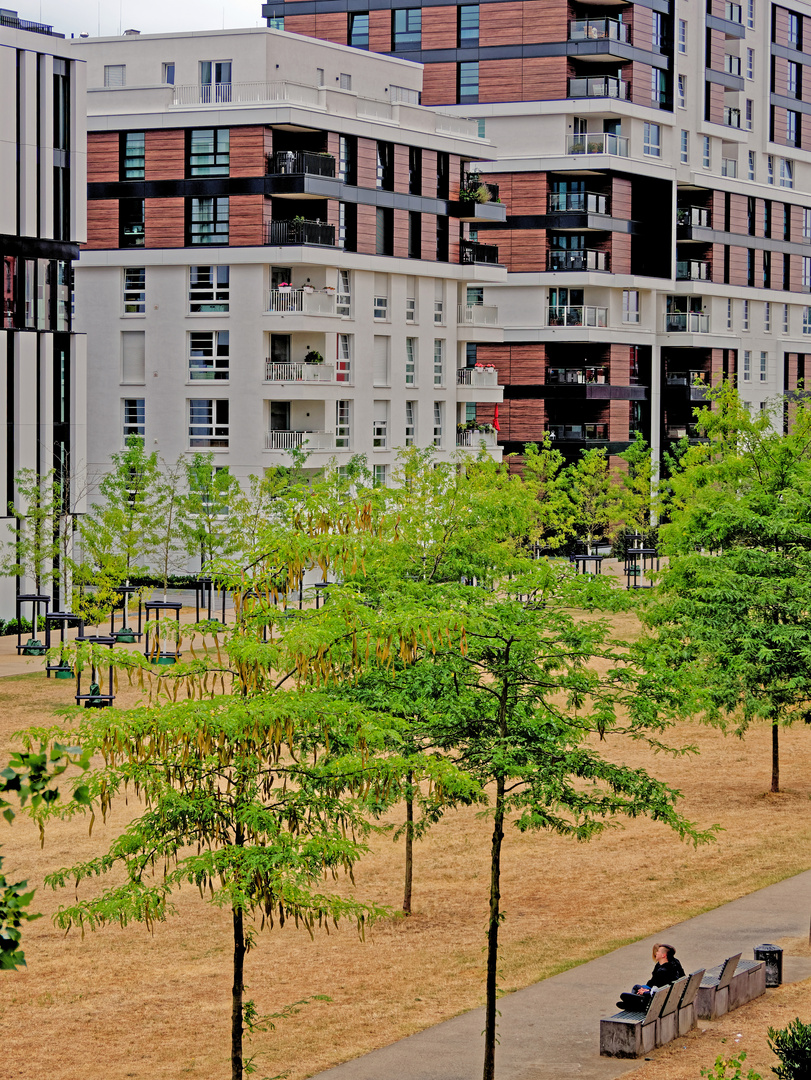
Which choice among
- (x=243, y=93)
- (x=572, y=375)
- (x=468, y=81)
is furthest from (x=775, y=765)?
(x=468, y=81)

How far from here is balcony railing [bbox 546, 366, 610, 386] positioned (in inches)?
3194

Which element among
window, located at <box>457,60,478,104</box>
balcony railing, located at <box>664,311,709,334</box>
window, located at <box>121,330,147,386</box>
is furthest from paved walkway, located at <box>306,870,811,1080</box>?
balcony railing, located at <box>664,311,709,334</box>

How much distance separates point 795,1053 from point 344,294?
54.0 meters

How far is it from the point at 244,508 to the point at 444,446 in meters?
19.2

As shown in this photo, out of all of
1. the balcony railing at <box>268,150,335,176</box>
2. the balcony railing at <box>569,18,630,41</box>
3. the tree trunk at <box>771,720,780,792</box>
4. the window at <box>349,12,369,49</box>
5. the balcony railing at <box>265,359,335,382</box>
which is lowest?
the tree trunk at <box>771,720,780,792</box>

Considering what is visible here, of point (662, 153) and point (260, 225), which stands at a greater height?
point (662, 153)

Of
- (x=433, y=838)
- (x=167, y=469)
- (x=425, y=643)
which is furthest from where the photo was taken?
(x=167, y=469)

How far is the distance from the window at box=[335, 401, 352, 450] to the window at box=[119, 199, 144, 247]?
34.0 ft

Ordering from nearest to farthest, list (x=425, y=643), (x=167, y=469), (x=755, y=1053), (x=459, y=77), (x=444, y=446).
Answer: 1. (x=425, y=643)
2. (x=755, y=1053)
3. (x=167, y=469)
4. (x=444, y=446)
5. (x=459, y=77)

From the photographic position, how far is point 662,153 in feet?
284

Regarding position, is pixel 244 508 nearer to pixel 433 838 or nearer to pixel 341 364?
pixel 341 364

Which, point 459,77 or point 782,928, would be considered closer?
point 782,928

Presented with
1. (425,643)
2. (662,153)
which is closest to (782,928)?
(425,643)

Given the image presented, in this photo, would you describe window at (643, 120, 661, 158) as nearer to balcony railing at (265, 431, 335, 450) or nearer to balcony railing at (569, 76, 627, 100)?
balcony railing at (569, 76, 627, 100)
